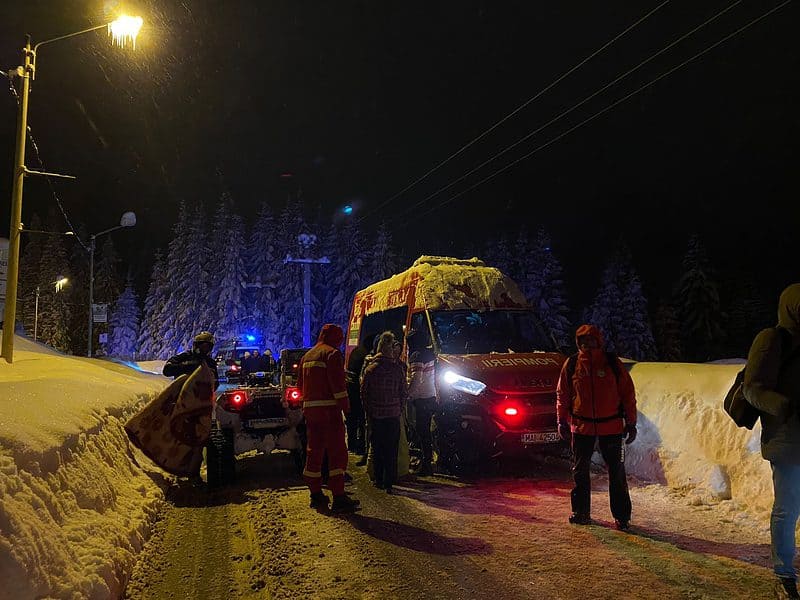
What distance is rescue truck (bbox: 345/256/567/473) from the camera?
823cm

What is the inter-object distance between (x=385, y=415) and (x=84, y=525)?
157 inches

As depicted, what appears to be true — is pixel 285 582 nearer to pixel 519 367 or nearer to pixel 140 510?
pixel 140 510

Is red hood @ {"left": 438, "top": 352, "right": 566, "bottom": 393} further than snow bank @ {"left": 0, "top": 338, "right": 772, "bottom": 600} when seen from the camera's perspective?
Yes

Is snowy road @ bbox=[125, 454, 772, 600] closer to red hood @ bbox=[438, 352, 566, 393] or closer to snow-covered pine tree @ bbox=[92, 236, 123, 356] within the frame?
red hood @ bbox=[438, 352, 566, 393]

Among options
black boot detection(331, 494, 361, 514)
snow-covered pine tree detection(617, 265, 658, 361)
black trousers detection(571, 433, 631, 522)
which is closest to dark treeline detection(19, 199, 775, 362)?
snow-covered pine tree detection(617, 265, 658, 361)

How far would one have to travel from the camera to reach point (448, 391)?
887 centimetres

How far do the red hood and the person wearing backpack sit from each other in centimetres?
407

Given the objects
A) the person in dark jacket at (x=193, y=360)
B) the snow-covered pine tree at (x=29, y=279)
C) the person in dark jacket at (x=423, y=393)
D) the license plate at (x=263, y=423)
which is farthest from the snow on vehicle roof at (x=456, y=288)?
the snow-covered pine tree at (x=29, y=279)

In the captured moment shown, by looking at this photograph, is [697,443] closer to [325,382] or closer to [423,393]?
[423,393]

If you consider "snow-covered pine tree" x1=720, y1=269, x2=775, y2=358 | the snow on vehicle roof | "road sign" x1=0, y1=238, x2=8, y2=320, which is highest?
"snow-covered pine tree" x1=720, y1=269, x2=775, y2=358

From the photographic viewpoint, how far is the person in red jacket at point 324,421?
23.4 feet

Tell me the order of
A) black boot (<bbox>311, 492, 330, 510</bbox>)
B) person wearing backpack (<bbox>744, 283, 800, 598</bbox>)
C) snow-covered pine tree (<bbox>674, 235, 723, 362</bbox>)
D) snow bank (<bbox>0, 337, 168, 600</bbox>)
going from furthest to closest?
snow-covered pine tree (<bbox>674, 235, 723, 362</bbox>)
black boot (<bbox>311, 492, 330, 510</bbox>)
person wearing backpack (<bbox>744, 283, 800, 598</bbox>)
snow bank (<bbox>0, 337, 168, 600</bbox>)

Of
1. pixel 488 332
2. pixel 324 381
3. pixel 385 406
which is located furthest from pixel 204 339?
pixel 488 332

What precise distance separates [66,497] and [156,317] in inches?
2228
